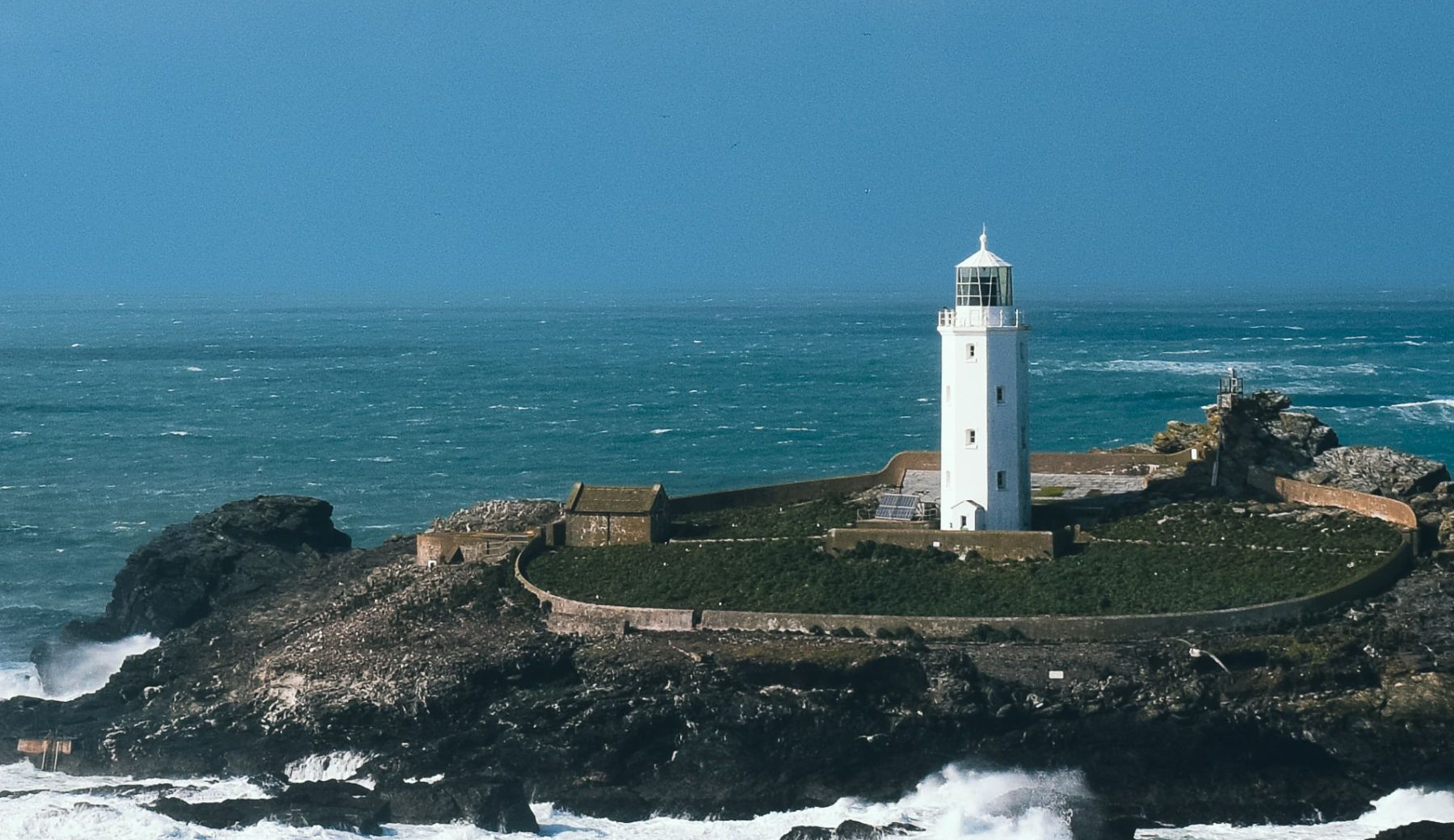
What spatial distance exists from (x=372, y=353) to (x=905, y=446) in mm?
83826

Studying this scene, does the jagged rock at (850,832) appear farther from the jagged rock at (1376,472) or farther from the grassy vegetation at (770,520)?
the jagged rock at (1376,472)

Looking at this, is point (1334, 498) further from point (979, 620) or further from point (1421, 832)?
point (1421, 832)

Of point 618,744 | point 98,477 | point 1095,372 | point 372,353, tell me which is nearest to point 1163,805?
point 618,744

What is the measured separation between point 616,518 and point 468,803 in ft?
36.7

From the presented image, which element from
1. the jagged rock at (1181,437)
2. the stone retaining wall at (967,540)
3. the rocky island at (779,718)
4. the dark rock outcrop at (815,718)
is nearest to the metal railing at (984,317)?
the stone retaining wall at (967,540)

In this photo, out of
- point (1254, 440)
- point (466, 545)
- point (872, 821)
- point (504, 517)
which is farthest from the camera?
point (504, 517)

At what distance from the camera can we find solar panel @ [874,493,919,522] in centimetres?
4466

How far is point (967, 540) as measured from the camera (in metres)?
42.1

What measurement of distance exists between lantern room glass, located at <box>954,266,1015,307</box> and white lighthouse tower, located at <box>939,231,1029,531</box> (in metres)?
0.02

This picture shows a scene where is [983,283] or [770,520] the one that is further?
[770,520]

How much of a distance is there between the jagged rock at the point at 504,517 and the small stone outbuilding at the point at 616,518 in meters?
3.92

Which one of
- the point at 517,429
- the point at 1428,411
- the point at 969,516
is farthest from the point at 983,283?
the point at 1428,411

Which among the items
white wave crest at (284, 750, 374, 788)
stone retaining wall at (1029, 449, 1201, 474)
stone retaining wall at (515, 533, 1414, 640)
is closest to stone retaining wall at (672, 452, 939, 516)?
stone retaining wall at (1029, 449, 1201, 474)

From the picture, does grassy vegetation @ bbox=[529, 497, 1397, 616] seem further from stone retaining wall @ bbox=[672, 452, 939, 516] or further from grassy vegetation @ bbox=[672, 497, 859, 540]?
stone retaining wall @ bbox=[672, 452, 939, 516]
